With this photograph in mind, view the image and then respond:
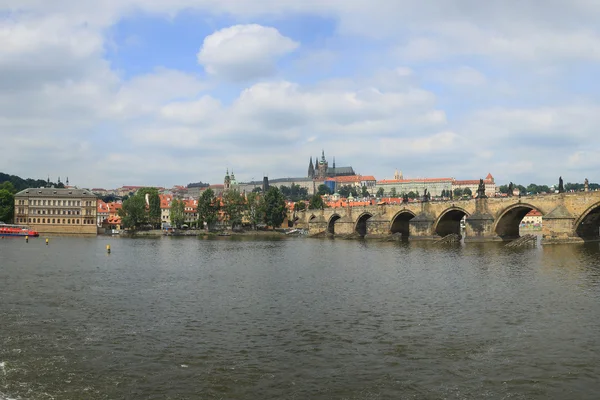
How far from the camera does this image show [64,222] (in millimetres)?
113562

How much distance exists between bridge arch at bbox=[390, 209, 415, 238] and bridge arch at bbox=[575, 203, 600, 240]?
3077 centimetres

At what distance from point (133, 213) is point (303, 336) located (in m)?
98.6

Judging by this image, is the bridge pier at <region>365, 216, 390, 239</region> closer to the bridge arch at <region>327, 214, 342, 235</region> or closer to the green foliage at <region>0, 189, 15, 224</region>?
the bridge arch at <region>327, 214, 342, 235</region>

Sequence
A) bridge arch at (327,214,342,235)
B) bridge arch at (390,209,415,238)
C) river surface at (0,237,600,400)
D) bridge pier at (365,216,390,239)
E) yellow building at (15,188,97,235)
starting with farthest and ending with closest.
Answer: yellow building at (15,188,97,235), bridge arch at (327,214,342,235), bridge pier at (365,216,390,239), bridge arch at (390,209,415,238), river surface at (0,237,600,400)

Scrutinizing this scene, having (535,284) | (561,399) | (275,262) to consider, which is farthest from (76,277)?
(561,399)

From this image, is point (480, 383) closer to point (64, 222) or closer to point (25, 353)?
point (25, 353)

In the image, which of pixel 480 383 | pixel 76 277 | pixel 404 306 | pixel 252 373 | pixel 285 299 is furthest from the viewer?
pixel 76 277

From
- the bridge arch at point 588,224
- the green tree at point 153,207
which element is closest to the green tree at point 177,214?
the green tree at point 153,207

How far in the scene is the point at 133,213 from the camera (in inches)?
4336

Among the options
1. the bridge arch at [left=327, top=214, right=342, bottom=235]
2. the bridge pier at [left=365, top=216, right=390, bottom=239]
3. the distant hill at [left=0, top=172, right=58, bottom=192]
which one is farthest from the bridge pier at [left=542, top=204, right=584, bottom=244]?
the distant hill at [left=0, top=172, right=58, bottom=192]

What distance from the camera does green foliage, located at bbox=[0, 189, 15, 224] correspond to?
10876 centimetres

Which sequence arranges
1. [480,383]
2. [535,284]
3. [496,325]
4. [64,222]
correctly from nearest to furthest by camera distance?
[480,383], [496,325], [535,284], [64,222]

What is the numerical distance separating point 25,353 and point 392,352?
1060cm

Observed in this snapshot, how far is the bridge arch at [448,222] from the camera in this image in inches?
2923
